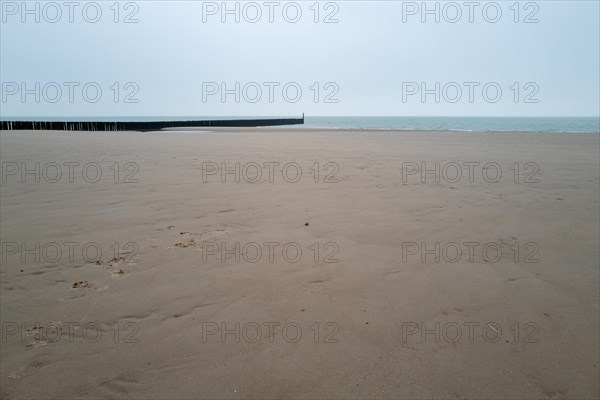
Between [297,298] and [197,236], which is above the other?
[197,236]

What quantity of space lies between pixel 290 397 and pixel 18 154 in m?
14.6

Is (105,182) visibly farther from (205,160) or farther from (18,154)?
(18,154)

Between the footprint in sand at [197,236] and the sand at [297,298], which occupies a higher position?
the footprint in sand at [197,236]

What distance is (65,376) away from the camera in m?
2.36

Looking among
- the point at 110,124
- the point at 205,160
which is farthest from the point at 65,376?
the point at 110,124

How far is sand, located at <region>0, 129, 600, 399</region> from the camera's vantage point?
2393 millimetres

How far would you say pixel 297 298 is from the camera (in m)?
3.37

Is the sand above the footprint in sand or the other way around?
the other way around

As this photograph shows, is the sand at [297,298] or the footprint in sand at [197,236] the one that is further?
the footprint in sand at [197,236]

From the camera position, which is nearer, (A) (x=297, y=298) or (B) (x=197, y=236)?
(A) (x=297, y=298)

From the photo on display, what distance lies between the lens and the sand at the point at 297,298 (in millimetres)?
2393

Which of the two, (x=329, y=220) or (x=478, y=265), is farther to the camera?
(x=329, y=220)

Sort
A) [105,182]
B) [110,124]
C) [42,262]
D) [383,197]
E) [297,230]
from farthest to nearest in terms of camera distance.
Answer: [110,124]
[105,182]
[383,197]
[297,230]
[42,262]

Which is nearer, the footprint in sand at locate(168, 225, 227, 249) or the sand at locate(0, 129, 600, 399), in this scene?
the sand at locate(0, 129, 600, 399)
